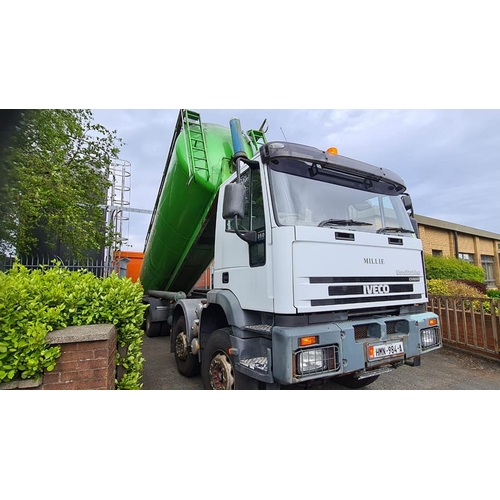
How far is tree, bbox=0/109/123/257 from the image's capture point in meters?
4.86

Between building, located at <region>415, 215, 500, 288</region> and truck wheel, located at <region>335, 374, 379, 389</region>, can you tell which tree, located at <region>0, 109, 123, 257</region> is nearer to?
truck wheel, located at <region>335, 374, 379, 389</region>

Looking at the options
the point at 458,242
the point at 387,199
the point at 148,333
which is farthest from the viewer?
the point at 458,242

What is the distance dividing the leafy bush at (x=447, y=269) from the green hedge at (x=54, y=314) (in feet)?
36.1

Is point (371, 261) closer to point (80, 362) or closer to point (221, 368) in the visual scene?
point (221, 368)

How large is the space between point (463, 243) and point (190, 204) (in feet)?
57.9

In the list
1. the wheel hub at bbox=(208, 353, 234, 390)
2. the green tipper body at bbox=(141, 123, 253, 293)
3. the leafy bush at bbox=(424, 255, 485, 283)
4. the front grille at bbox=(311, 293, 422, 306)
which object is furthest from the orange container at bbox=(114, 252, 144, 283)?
the leafy bush at bbox=(424, 255, 485, 283)

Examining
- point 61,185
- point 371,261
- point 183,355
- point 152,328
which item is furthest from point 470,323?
point 61,185

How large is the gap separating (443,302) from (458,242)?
12046 millimetres

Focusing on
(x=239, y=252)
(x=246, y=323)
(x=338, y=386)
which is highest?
(x=239, y=252)

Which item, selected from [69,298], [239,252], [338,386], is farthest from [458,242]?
[69,298]

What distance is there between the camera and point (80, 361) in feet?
7.92

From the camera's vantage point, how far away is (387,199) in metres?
3.47

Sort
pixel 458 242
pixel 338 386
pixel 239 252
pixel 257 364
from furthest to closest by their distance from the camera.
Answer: pixel 458 242 → pixel 338 386 → pixel 239 252 → pixel 257 364

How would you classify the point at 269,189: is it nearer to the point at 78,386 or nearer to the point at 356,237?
the point at 356,237
